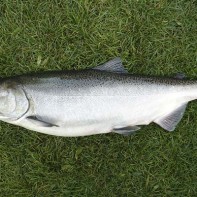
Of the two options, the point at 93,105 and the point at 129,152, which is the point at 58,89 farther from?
the point at 129,152

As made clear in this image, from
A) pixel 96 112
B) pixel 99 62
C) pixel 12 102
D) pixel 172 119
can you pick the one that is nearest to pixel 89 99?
pixel 96 112

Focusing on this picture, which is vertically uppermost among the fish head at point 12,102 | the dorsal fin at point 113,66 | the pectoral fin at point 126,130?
the dorsal fin at point 113,66

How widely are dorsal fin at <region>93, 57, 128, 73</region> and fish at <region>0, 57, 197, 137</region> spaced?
0.01 m

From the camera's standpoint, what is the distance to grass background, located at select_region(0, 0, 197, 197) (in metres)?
4.16

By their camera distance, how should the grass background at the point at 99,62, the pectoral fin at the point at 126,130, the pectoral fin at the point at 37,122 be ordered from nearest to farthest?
the pectoral fin at the point at 37,122 < the pectoral fin at the point at 126,130 < the grass background at the point at 99,62

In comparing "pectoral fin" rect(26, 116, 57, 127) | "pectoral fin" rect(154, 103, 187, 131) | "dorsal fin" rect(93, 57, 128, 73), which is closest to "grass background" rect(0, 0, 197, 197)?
"pectoral fin" rect(154, 103, 187, 131)

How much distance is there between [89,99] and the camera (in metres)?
3.75

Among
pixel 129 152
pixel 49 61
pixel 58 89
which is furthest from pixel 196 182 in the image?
pixel 49 61

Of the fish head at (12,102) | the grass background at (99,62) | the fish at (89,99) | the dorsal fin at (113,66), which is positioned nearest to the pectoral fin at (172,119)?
the fish at (89,99)

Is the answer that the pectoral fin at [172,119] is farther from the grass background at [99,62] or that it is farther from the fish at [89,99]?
the grass background at [99,62]

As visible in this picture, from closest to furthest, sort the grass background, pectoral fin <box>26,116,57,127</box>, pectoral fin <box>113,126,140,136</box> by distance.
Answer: pectoral fin <box>26,116,57,127</box> < pectoral fin <box>113,126,140,136</box> < the grass background

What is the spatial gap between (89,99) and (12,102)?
741 mm

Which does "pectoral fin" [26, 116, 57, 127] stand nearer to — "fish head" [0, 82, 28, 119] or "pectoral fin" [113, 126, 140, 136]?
"fish head" [0, 82, 28, 119]

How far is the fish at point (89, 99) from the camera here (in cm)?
373
